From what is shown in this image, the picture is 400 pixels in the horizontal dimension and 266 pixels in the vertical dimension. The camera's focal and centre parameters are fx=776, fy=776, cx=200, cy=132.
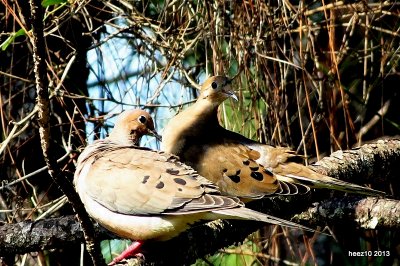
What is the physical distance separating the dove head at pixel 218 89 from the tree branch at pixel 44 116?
1.62m

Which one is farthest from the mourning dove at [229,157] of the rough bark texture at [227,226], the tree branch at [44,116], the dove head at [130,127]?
the tree branch at [44,116]

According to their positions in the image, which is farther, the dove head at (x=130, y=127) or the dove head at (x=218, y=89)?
the dove head at (x=218, y=89)

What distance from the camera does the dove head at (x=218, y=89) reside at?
3.85m

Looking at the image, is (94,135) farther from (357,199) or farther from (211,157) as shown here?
(357,199)

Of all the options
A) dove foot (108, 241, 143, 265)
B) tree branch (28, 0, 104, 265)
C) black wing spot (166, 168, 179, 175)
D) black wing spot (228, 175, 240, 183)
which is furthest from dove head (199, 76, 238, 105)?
tree branch (28, 0, 104, 265)

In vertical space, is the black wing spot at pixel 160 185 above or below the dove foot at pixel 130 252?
above

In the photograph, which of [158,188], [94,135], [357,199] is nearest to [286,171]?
[357,199]

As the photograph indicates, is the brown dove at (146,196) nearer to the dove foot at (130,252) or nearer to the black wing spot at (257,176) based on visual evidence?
Result: the dove foot at (130,252)

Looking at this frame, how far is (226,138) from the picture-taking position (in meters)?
3.86

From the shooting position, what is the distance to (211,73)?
14.2ft

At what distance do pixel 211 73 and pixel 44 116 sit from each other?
7.39 feet

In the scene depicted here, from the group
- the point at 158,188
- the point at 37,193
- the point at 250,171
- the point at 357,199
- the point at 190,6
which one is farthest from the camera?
the point at 37,193

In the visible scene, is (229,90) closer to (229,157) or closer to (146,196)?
(229,157)

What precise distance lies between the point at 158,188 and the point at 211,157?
0.86 metres
